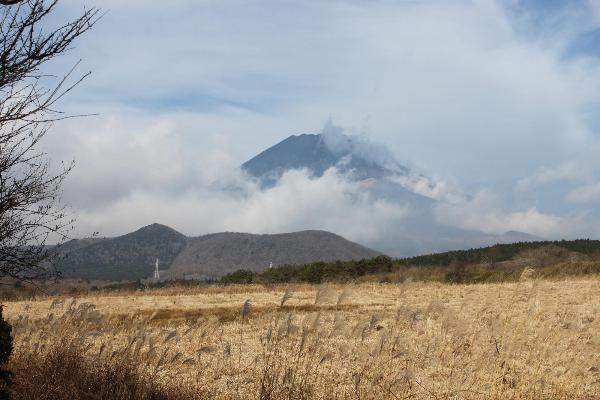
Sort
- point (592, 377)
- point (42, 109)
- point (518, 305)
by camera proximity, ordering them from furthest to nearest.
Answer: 1. point (518, 305)
2. point (592, 377)
3. point (42, 109)

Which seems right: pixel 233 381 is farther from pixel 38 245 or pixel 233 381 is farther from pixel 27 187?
pixel 27 187

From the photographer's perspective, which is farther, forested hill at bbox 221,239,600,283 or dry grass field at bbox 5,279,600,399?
forested hill at bbox 221,239,600,283

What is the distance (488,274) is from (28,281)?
41.6 m

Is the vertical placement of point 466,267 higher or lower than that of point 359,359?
higher

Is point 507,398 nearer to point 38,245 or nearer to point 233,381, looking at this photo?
point 233,381

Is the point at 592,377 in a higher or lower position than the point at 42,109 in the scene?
lower

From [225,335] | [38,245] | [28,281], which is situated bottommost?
[225,335]

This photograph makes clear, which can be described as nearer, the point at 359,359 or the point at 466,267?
the point at 359,359

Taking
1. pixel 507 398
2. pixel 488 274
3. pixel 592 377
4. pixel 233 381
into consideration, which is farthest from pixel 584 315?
pixel 488 274

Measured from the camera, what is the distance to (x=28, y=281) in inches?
371

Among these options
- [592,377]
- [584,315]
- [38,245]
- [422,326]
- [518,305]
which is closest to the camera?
[38,245]

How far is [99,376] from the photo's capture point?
9023 millimetres

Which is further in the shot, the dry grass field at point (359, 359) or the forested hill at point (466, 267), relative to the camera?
the forested hill at point (466, 267)

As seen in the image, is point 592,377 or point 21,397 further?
point 592,377
